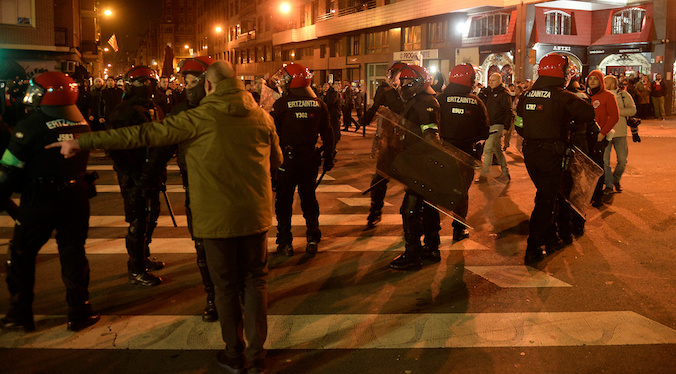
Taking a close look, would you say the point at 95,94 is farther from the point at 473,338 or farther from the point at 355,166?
the point at 473,338

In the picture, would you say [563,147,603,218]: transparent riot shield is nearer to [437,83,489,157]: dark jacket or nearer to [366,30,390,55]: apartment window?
[437,83,489,157]: dark jacket

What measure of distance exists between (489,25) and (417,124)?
28.2 metres

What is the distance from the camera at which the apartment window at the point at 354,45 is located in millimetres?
45031

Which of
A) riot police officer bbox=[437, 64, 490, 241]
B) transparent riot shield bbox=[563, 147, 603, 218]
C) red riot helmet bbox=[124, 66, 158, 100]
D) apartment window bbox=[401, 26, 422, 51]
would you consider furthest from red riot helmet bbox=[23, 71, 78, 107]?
apartment window bbox=[401, 26, 422, 51]

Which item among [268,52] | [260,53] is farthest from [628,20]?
[260,53]

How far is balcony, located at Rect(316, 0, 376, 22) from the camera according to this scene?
42562 mm

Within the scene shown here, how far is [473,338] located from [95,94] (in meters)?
14.6

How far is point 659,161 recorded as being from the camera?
549 inches

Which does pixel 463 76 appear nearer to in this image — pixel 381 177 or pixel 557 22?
pixel 381 177

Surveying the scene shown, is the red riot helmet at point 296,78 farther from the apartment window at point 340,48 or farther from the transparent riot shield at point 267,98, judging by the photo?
the apartment window at point 340,48

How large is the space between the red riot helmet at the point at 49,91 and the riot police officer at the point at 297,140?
102 inches

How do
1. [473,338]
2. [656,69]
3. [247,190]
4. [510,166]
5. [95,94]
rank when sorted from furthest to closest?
[656,69] → [95,94] → [510,166] → [473,338] → [247,190]

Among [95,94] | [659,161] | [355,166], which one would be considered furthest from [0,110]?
[659,161]

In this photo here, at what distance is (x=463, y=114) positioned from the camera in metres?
6.98
